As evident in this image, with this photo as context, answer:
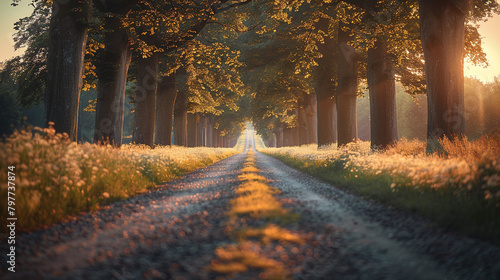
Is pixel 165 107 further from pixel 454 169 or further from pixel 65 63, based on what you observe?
pixel 454 169

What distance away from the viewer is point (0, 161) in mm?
4582

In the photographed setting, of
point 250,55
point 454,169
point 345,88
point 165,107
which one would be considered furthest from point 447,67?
point 165,107

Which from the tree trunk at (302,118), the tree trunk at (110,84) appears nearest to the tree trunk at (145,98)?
the tree trunk at (110,84)

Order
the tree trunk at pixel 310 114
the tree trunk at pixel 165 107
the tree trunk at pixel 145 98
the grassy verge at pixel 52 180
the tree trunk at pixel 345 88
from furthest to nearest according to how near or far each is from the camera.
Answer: the tree trunk at pixel 310 114 → the tree trunk at pixel 165 107 → the tree trunk at pixel 345 88 → the tree trunk at pixel 145 98 → the grassy verge at pixel 52 180

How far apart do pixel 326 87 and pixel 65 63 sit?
1677 centimetres

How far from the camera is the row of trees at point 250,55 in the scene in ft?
30.6

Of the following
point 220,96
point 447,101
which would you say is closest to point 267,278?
point 447,101

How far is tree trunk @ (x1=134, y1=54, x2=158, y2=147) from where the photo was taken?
17.1 metres

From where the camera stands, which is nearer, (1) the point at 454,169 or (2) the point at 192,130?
(1) the point at 454,169

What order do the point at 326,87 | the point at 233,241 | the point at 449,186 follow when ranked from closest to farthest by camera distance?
the point at 233,241 → the point at 449,186 → the point at 326,87

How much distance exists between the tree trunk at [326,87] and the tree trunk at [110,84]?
43.9ft

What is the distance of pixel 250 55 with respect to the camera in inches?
831

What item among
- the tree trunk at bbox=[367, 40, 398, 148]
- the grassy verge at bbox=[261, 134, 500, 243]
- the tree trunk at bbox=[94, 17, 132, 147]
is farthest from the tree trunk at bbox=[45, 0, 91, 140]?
the tree trunk at bbox=[367, 40, 398, 148]

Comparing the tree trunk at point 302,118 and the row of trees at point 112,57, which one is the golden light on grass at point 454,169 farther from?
the tree trunk at point 302,118
